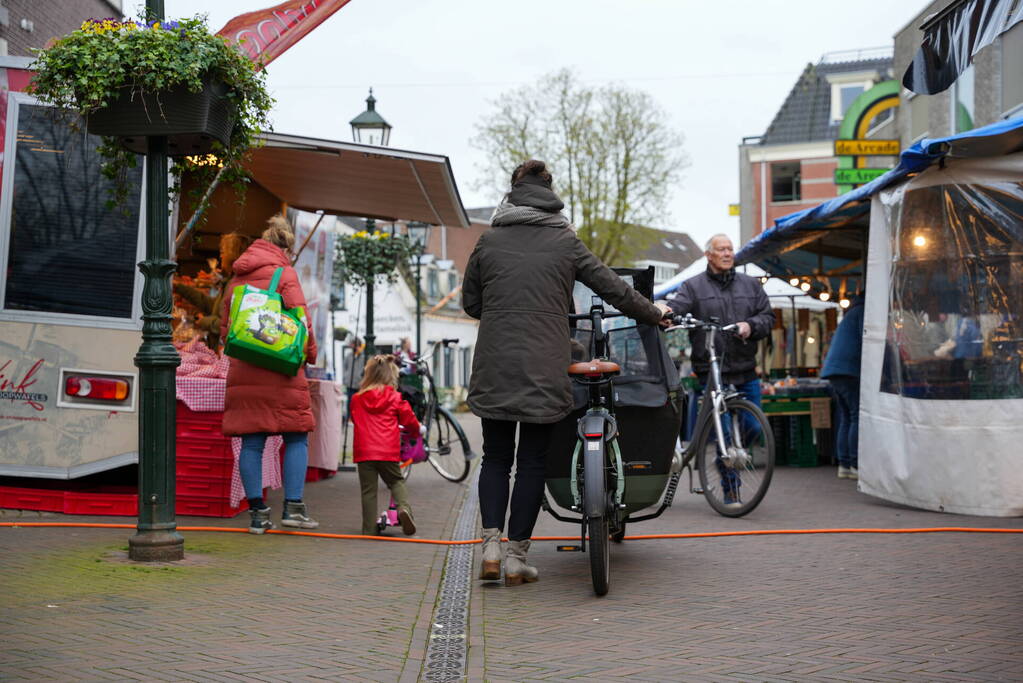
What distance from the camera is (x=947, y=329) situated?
26.8 ft

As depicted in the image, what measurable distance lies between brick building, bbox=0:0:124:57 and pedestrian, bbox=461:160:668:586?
20.4 ft

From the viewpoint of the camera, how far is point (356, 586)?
573cm

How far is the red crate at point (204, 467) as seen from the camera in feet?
25.9

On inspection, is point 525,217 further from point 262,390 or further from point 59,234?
point 59,234

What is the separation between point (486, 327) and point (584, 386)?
583 mm

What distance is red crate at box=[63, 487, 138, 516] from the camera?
25.3 ft

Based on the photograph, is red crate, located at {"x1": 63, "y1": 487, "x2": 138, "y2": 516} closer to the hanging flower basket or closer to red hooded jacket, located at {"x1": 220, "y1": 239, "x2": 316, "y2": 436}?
red hooded jacket, located at {"x1": 220, "y1": 239, "x2": 316, "y2": 436}

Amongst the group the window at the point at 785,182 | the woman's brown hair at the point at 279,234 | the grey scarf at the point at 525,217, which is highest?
the window at the point at 785,182

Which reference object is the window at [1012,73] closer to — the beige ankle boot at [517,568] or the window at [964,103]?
the window at [964,103]

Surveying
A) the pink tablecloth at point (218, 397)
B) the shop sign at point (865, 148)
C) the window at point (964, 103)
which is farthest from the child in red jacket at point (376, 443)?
the shop sign at point (865, 148)

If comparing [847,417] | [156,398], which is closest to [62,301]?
[156,398]

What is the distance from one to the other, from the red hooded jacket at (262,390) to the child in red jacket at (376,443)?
Result: 0.44 m

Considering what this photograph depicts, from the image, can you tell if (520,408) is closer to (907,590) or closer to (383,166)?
(907,590)

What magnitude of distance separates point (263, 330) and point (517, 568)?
2272mm
